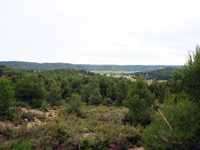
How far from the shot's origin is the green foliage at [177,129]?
442 cm

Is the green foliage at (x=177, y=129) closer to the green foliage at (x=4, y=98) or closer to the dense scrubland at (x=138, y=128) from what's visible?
the dense scrubland at (x=138, y=128)

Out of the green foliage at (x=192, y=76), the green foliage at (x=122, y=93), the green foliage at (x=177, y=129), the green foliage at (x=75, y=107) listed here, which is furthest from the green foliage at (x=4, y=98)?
the green foliage at (x=122, y=93)

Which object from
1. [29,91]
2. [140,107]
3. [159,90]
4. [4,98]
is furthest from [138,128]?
[159,90]

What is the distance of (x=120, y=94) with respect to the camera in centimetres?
2327

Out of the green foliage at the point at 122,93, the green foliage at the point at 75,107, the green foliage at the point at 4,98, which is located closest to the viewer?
the green foliage at the point at 4,98

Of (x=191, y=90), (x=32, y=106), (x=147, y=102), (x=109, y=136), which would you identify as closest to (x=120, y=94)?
(x=147, y=102)

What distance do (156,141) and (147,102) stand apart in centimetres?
696

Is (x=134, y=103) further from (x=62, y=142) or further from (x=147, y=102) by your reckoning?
(x=62, y=142)

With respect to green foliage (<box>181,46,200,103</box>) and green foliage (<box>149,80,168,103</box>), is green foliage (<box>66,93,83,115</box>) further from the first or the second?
green foliage (<box>149,80,168,103</box>)

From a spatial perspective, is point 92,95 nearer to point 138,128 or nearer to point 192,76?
point 138,128

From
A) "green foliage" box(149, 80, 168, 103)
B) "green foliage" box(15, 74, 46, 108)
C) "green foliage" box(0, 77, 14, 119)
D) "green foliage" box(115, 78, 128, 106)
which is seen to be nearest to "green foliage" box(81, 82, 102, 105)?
"green foliage" box(115, 78, 128, 106)

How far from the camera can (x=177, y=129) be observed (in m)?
4.48

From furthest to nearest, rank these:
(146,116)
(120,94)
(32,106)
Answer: (120,94), (32,106), (146,116)

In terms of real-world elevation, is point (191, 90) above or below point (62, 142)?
above
